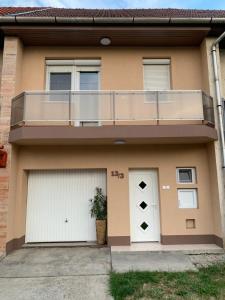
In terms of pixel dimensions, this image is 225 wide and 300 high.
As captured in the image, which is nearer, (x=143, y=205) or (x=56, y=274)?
(x=56, y=274)

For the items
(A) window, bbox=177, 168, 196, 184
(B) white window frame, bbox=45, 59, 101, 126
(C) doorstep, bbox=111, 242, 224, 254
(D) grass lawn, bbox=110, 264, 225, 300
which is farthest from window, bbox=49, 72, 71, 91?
(D) grass lawn, bbox=110, 264, 225, 300

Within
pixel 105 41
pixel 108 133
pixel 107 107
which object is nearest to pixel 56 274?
pixel 108 133

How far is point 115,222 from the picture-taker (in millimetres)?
7867

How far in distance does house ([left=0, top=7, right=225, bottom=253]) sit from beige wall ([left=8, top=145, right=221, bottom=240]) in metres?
0.03

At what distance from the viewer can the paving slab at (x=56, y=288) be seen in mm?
4637

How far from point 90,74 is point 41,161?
3530mm

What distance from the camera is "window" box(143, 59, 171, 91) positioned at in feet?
28.8

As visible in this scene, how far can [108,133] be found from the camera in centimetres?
725

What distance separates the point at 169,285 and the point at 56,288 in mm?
2278

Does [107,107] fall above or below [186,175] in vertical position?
above

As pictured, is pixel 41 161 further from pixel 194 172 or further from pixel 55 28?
pixel 194 172

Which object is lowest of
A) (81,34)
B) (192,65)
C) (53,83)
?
(53,83)

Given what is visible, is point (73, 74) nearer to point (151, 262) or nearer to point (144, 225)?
point (144, 225)

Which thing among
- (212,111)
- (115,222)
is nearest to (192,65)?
(212,111)
